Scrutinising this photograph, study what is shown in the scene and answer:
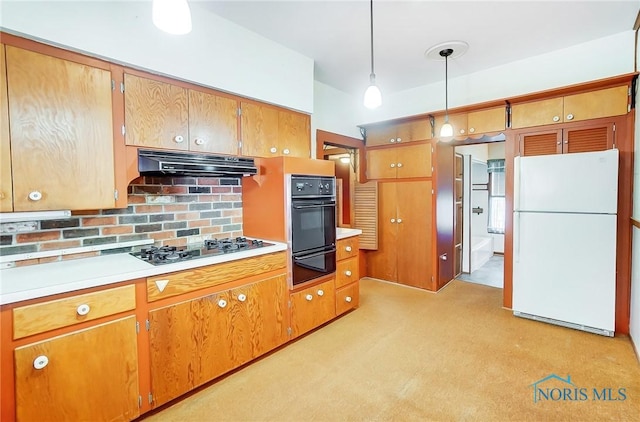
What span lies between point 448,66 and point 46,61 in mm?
3485

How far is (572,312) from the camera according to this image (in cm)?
278

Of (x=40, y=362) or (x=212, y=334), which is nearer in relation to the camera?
(x=40, y=362)

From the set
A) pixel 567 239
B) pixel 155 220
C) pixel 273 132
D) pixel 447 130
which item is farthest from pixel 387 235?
pixel 155 220

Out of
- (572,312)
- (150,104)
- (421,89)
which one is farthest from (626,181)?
(150,104)

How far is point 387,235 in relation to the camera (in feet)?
14.0

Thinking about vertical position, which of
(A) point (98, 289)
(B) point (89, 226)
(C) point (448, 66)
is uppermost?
(C) point (448, 66)

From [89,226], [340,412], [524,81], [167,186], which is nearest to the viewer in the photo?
[340,412]

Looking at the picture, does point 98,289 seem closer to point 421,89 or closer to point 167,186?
point 167,186

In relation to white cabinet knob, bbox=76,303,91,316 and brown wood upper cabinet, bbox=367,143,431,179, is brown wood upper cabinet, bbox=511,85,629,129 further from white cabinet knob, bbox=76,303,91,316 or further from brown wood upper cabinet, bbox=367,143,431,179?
white cabinet knob, bbox=76,303,91,316

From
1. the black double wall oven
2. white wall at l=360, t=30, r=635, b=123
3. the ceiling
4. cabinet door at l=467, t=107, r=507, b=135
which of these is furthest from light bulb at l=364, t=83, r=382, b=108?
cabinet door at l=467, t=107, r=507, b=135

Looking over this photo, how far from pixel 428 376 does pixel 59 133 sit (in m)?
2.79

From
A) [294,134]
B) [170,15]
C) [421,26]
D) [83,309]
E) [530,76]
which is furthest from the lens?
[530,76]

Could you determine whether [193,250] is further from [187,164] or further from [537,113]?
[537,113]

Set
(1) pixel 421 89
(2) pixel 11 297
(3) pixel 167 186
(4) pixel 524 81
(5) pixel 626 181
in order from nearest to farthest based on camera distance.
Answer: (2) pixel 11 297 < (3) pixel 167 186 < (5) pixel 626 181 < (4) pixel 524 81 < (1) pixel 421 89
